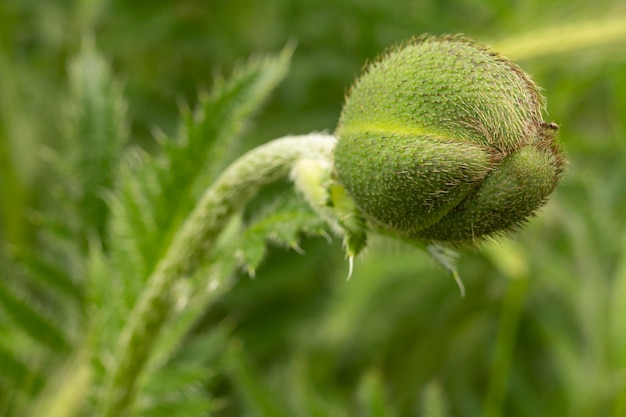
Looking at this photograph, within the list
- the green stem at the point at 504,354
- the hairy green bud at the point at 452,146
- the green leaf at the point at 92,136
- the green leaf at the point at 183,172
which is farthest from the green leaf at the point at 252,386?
the hairy green bud at the point at 452,146

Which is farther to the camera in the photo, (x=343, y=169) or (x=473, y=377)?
(x=473, y=377)

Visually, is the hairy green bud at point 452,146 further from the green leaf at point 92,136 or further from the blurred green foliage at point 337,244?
the blurred green foliage at point 337,244

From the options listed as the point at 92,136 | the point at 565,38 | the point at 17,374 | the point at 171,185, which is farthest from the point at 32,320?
the point at 565,38

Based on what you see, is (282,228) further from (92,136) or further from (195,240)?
(92,136)

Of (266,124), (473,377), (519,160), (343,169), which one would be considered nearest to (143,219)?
(343,169)

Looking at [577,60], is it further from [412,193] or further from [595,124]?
[595,124]
